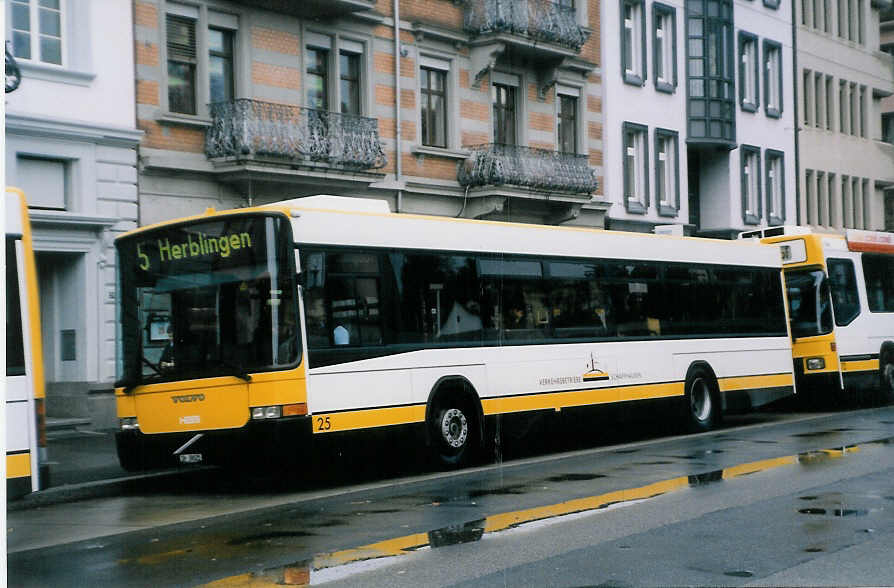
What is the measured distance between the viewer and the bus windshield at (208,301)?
13.7m

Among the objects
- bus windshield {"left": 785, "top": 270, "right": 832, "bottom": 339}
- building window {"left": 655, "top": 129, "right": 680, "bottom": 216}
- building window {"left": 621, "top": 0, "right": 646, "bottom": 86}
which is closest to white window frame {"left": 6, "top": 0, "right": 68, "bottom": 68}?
bus windshield {"left": 785, "top": 270, "right": 832, "bottom": 339}

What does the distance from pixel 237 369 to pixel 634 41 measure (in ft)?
83.5

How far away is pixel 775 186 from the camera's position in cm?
4403

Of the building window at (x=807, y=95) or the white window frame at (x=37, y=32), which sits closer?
the white window frame at (x=37, y=32)

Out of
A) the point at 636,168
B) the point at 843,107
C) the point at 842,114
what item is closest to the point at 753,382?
the point at 636,168

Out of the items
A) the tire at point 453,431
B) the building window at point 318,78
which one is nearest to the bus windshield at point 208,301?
the tire at point 453,431

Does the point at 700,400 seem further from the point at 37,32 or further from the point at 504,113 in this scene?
the point at 504,113

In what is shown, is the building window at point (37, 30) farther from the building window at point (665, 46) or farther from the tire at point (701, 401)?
the building window at point (665, 46)

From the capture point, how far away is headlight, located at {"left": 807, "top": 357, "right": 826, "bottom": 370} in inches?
952

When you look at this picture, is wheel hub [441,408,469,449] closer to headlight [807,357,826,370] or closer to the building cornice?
the building cornice

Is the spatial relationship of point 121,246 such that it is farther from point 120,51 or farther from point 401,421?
point 120,51

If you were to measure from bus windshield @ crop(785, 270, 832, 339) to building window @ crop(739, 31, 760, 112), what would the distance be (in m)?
17.8

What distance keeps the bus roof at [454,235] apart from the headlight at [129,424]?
2.01m

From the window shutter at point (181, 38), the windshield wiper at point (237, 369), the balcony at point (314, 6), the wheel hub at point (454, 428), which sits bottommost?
the wheel hub at point (454, 428)
